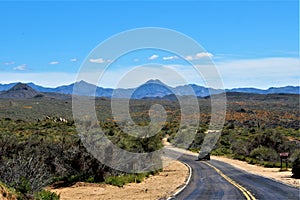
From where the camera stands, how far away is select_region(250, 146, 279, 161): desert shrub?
43.0 meters

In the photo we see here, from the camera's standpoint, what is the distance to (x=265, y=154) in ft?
143

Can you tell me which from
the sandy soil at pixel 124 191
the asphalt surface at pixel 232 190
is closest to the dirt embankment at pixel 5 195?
the sandy soil at pixel 124 191

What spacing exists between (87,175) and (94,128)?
309cm

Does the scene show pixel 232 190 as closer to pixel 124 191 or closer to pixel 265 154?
pixel 124 191

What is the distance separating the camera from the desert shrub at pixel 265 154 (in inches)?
1694

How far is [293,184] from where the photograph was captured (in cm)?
2298

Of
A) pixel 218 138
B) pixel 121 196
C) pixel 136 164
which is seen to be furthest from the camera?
pixel 218 138

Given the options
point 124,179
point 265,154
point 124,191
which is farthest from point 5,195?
point 265,154

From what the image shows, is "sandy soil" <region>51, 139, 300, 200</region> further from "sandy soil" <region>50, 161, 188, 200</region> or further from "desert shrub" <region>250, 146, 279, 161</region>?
"desert shrub" <region>250, 146, 279, 161</region>

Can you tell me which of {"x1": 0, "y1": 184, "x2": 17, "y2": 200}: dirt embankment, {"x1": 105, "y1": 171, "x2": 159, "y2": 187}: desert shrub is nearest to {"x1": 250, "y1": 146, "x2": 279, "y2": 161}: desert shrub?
{"x1": 105, "y1": 171, "x2": 159, "y2": 187}: desert shrub

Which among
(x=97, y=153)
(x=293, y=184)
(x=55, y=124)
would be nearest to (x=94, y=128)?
(x=97, y=153)

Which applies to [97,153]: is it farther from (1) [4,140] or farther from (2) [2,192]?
(2) [2,192]

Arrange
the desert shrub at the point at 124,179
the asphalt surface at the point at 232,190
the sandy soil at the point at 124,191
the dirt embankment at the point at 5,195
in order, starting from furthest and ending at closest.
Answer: the desert shrub at the point at 124,179 → the sandy soil at the point at 124,191 → the asphalt surface at the point at 232,190 → the dirt embankment at the point at 5,195

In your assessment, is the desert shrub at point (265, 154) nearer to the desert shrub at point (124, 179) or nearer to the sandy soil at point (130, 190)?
the sandy soil at point (130, 190)
